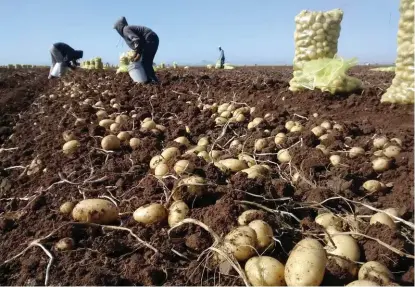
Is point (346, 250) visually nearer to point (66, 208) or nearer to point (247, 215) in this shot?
point (247, 215)

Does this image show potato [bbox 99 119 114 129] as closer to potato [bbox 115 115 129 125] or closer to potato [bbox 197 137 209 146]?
potato [bbox 115 115 129 125]

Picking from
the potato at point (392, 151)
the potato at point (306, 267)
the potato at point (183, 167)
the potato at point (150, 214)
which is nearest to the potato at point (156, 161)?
the potato at point (183, 167)

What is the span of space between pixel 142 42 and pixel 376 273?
30.0 feet

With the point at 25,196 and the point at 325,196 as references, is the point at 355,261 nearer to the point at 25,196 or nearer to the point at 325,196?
the point at 325,196

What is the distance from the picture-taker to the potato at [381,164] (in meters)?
3.28

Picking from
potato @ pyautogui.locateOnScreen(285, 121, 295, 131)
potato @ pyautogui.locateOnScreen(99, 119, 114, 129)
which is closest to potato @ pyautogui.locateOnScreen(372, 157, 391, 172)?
potato @ pyautogui.locateOnScreen(285, 121, 295, 131)

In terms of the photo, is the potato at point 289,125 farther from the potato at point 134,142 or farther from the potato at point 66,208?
the potato at point 66,208

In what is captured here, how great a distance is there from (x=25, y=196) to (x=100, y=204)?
106cm

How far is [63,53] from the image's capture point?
551 inches

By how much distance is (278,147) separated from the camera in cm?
392

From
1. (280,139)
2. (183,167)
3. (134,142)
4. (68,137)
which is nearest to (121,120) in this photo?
(68,137)

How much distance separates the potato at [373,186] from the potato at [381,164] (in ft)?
1.03

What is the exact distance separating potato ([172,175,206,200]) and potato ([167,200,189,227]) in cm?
9

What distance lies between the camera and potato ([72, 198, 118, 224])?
2.64m
